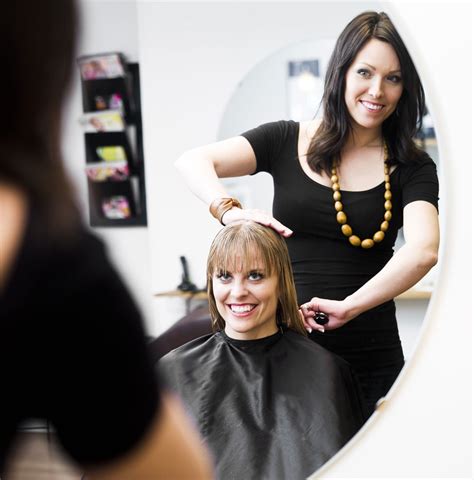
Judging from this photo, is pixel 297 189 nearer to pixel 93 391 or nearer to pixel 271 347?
pixel 271 347

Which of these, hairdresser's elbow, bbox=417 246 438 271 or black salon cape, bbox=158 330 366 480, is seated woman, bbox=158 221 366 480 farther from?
hairdresser's elbow, bbox=417 246 438 271

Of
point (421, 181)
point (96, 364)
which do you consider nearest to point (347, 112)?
point (421, 181)

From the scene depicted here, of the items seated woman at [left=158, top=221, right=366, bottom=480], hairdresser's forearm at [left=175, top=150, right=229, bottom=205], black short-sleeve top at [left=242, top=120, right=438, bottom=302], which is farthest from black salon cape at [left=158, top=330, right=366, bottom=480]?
hairdresser's forearm at [left=175, top=150, right=229, bottom=205]

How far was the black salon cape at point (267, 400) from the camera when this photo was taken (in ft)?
2.81

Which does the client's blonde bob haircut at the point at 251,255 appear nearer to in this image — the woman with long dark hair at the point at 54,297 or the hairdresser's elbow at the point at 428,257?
the hairdresser's elbow at the point at 428,257

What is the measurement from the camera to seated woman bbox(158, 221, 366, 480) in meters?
0.83

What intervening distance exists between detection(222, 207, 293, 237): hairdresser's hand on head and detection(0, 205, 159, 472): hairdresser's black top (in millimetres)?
414

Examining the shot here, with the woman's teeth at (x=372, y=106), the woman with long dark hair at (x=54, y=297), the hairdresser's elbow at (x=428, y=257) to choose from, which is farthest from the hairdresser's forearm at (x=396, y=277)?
the woman with long dark hair at (x=54, y=297)

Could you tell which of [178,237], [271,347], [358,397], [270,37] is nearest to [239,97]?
[270,37]

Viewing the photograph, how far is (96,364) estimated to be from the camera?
405 mm

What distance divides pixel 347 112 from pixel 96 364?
1.87 feet

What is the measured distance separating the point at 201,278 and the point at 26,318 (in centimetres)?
47

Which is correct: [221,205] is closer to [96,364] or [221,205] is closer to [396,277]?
[396,277]

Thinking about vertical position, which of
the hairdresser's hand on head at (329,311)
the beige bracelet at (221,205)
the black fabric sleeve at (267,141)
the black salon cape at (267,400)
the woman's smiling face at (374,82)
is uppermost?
the woman's smiling face at (374,82)
